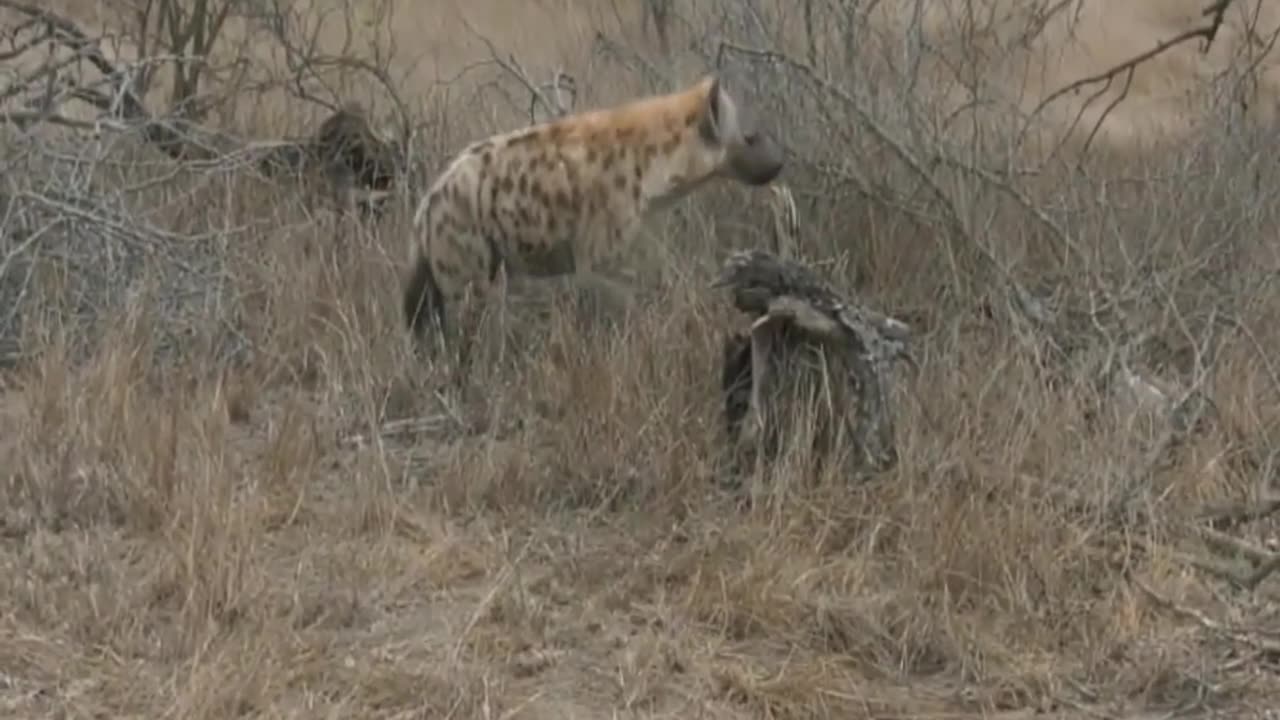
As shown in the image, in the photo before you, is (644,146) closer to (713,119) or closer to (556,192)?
(713,119)

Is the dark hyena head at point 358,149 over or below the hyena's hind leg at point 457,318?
over

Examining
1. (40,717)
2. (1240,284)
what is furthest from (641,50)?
(40,717)

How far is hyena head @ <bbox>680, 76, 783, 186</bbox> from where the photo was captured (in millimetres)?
7023

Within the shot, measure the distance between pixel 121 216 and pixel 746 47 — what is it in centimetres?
223

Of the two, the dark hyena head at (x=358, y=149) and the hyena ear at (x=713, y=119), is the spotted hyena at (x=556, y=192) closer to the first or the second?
the hyena ear at (x=713, y=119)

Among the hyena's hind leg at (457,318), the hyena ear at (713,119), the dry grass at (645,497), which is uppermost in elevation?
the hyena ear at (713,119)

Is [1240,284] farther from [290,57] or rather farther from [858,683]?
[290,57]

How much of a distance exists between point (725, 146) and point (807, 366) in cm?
121

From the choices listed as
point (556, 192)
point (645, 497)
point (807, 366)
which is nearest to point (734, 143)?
point (556, 192)

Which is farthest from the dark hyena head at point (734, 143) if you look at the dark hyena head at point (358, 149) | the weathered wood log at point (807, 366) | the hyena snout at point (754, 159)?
the dark hyena head at point (358, 149)

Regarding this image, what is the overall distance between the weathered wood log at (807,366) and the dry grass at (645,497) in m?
0.14

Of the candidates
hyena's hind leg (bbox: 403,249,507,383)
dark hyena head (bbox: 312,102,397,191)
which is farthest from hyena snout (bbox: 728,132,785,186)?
dark hyena head (bbox: 312,102,397,191)

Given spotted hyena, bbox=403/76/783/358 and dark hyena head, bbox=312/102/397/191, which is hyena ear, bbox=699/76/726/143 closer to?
spotted hyena, bbox=403/76/783/358

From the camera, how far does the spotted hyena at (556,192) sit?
6.86 metres
